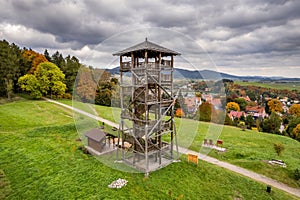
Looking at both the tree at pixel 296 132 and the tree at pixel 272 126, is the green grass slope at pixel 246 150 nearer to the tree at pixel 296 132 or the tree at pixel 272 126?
the tree at pixel 296 132

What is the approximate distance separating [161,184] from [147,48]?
8.53 m

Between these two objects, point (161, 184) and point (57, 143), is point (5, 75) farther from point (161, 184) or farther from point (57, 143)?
point (161, 184)

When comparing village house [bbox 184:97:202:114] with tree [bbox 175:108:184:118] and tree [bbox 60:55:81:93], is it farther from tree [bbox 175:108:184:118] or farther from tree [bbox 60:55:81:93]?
tree [bbox 60:55:81:93]

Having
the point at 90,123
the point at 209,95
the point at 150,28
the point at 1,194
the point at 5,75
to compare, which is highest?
the point at 150,28

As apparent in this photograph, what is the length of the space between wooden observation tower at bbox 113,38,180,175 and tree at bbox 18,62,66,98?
28.4m

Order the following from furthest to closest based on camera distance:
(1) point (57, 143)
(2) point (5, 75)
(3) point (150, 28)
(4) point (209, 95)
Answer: (2) point (5, 75) → (1) point (57, 143) → (4) point (209, 95) → (3) point (150, 28)

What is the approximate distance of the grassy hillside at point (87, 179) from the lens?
10.9m

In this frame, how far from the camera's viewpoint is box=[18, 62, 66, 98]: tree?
35750 mm

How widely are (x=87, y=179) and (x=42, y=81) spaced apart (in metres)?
30.8

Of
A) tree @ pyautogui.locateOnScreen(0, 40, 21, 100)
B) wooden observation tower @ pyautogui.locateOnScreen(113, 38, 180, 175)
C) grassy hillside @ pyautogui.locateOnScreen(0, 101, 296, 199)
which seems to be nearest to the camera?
grassy hillside @ pyautogui.locateOnScreen(0, 101, 296, 199)

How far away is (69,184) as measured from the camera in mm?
11688

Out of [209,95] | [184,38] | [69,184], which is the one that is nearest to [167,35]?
[184,38]

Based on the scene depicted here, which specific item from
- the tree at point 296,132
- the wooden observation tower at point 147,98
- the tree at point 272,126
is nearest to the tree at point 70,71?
the wooden observation tower at point 147,98

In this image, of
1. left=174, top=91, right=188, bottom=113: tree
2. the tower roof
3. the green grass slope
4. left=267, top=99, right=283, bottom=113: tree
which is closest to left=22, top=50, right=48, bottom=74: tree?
the green grass slope
